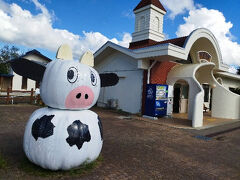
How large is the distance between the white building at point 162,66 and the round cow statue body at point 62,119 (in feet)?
23.6

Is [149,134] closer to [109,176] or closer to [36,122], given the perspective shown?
[109,176]

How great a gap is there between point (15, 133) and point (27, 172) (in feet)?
11.0

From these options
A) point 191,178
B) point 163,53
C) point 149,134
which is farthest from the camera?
point 163,53

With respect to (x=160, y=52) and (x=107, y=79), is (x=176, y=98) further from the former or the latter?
(x=107, y=79)

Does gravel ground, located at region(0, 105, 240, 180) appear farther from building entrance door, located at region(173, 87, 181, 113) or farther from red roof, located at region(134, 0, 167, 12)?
red roof, located at region(134, 0, 167, 12)

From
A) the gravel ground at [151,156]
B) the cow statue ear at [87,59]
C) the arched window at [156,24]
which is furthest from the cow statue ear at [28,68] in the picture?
the arched window at [156,24]

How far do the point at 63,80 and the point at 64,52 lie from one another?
0.81 metres

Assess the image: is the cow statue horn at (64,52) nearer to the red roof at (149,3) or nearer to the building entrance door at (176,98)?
the building entrance door at (176,98)

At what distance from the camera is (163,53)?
10.1m

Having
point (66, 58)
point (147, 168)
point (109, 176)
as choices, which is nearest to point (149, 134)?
point (147, 168)

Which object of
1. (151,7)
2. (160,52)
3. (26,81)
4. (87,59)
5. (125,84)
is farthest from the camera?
(26,81)

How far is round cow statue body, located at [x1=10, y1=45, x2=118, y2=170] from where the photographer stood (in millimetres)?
3578

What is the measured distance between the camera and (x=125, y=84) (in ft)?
44.7

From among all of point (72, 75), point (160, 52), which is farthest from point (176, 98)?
point (72, 75)
